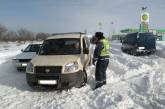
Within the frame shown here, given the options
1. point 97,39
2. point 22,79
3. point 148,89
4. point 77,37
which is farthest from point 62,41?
point 148,89

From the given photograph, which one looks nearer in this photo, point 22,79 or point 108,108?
point 108,108

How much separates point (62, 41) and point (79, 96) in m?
2.89

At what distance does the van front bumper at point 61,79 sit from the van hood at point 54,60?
37 cm

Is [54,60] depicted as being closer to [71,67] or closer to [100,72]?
[71,67]

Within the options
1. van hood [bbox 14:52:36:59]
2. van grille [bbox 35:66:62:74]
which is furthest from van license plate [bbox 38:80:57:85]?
van hood [bbox 14:52:36:59]

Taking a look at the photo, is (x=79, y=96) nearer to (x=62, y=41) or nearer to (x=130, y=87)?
(x=130, y=87)

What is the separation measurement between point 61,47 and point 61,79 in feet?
5.90

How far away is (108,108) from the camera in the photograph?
7.07 metres

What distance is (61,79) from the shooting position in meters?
9.51

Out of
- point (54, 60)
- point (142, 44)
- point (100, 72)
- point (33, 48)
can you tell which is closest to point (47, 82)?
point (54, 60)

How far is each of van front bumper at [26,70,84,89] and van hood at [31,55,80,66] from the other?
1.23 ft

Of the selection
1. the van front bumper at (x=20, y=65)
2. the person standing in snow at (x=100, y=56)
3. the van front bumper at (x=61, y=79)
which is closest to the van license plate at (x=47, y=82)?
the van front bumper at (x=61, y=79)

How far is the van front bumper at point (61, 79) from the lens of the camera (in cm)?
951

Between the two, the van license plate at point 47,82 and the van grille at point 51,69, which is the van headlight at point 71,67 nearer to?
the van grille at point 51,69
